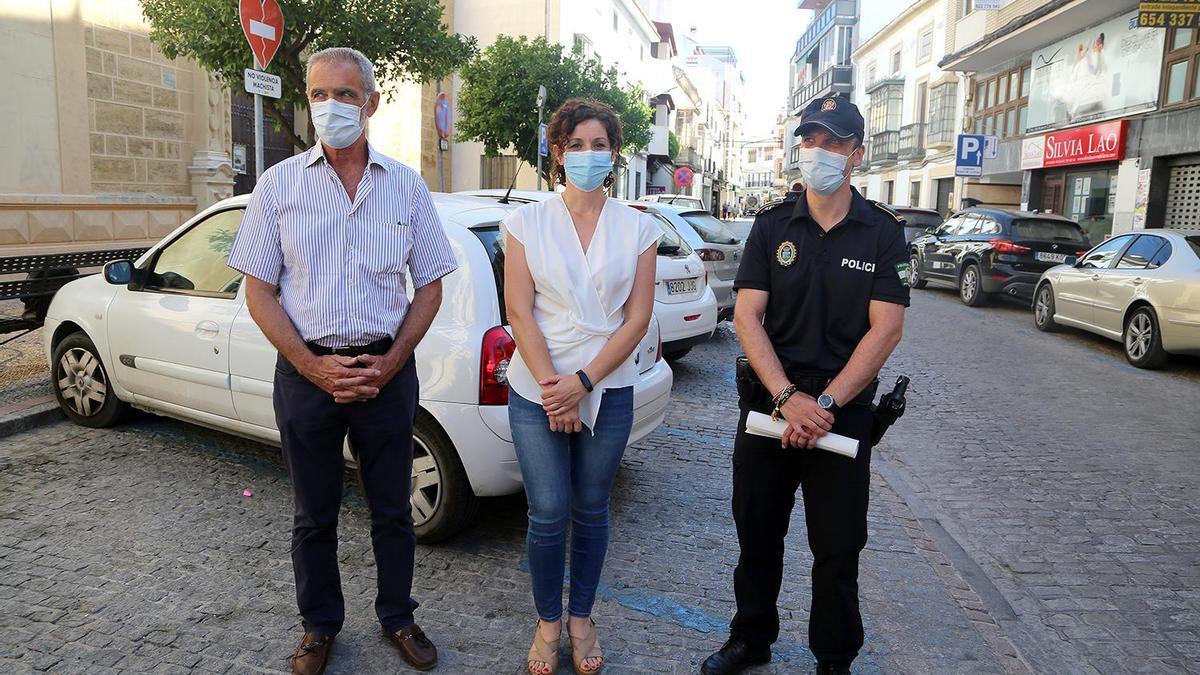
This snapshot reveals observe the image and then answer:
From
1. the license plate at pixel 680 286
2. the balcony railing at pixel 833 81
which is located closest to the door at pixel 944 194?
the balcony railing at pixel 833 81

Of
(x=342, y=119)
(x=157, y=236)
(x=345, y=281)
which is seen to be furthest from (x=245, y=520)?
(x=157, y=236)

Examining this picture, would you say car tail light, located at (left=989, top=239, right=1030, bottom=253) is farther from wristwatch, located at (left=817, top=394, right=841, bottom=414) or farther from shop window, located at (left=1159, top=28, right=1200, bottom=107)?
wristwatch, located at (left=817, top=394, right=841, bottom=414)

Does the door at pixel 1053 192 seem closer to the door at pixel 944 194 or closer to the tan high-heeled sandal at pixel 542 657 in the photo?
the door at pixel 944 194

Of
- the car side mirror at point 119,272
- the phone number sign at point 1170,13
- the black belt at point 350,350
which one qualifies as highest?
the phone number sign at point 1170,13

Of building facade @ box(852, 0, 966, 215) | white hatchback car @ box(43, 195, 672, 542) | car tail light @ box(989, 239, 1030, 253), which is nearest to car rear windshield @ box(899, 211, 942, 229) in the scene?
car tail light @ box(989, 239, 1030, 253)

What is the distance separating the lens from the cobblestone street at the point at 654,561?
129 inches

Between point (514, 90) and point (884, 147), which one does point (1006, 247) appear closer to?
point (514, 90)

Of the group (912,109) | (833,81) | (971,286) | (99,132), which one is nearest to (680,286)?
(971,286)

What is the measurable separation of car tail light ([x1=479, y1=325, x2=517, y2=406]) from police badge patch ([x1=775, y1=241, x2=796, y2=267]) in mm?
1418

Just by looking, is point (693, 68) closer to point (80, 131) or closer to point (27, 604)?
point (80, 131)

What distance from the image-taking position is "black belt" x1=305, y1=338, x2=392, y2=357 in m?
2.91

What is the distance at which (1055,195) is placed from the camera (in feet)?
76.6

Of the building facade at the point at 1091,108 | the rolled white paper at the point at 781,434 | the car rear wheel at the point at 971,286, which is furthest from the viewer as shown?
the building facade at the point at 1091,108

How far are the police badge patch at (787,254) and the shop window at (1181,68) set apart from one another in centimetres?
1834
